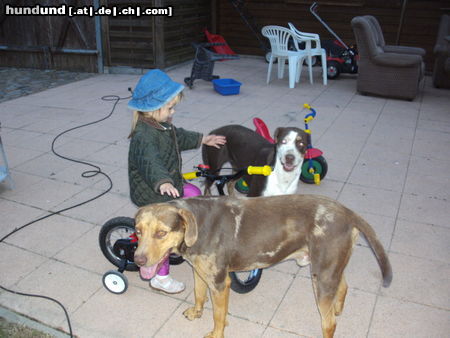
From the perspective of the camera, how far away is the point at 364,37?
9.59m

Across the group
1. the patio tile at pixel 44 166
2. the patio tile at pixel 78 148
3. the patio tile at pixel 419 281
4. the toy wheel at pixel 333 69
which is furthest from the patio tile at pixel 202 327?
the toy wheel at pixel 333 69

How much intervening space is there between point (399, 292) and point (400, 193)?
208 centimetres

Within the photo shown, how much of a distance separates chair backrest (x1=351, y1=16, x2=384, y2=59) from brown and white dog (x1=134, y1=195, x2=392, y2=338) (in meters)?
7.67

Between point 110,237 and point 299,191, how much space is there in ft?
8.56

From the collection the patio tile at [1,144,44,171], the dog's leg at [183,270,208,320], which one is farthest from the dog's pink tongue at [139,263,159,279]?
the patio tile at [1,144,44,171]

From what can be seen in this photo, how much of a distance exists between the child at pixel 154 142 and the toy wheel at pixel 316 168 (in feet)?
8.25

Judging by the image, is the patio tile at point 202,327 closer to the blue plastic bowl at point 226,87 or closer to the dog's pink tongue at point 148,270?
the dog's pink tongue at point 148,270

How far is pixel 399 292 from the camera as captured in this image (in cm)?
374

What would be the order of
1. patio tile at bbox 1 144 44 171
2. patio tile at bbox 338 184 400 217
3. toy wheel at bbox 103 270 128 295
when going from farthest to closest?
1. patio tile at bbox 1 144 44 171
2. patio tile at bbox 338 184 400 217
3. toy wheel at bbox 103 270 128 295

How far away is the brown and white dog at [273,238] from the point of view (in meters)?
2.78

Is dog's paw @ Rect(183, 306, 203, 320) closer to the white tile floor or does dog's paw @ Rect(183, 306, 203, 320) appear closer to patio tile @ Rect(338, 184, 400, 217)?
the white tile floor

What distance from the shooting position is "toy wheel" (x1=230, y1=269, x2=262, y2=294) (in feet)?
11.8

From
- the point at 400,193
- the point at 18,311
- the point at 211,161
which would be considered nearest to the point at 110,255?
the point at 18,311

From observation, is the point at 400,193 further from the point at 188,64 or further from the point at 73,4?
the point at 73,4
